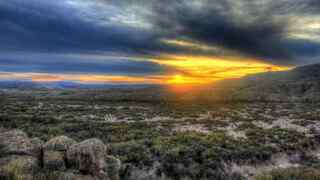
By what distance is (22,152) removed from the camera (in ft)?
29.1

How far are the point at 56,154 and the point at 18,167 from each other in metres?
1.15

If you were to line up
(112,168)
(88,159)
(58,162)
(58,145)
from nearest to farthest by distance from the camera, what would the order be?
(58,162) < (88,159) < (58,145) < (112,168)

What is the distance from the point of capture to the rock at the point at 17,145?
8.76 m

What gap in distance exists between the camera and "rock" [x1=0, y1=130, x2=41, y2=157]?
28.7 feet

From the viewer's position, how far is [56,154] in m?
8.09

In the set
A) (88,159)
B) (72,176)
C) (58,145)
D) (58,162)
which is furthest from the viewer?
(58,145)

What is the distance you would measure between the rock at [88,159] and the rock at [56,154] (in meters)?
0.26

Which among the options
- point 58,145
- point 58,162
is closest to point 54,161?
point 58,162

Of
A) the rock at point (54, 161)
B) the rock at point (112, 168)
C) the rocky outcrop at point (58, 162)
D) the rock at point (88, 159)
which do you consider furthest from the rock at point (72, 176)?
the rock at point (112, 168)

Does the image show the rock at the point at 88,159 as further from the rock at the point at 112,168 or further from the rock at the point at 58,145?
the rock at the point at 58,145

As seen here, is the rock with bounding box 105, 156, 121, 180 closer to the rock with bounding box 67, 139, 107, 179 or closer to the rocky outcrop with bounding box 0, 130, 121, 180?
the rocky outcrop with bounding box 0, 130, 121, 180

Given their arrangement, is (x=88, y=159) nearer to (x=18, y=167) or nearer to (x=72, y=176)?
(x=72, y=176)

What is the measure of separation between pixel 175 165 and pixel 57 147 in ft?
17.9

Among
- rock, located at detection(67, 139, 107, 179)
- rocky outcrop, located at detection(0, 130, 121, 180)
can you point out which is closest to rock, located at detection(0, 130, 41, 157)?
rocky outcrop, located at detection(0, 130, 121, 180)
